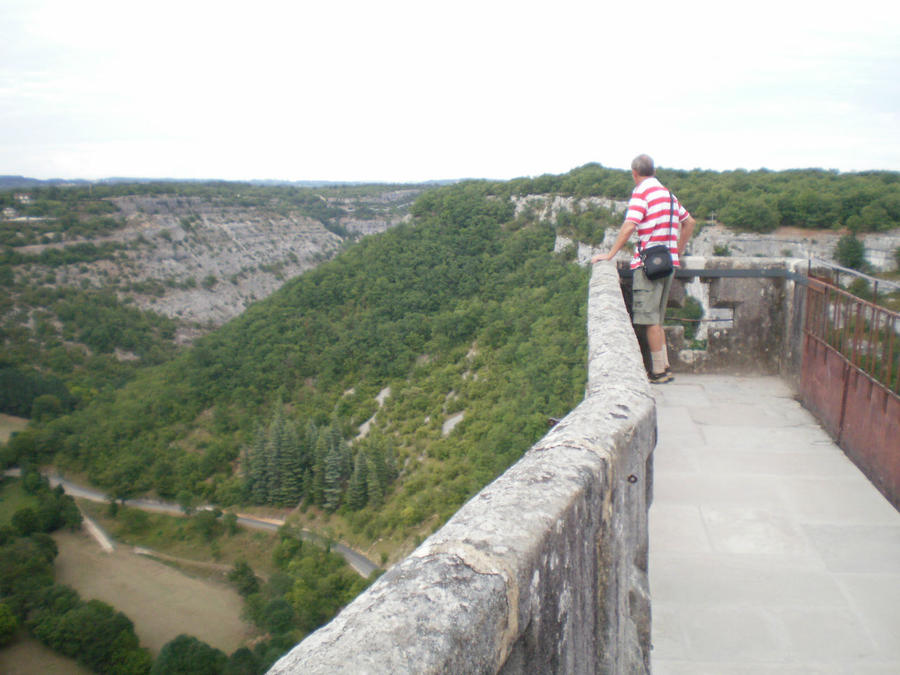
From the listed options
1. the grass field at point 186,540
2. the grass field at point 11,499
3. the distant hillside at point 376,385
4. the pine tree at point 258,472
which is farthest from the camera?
the grass field at point 11,499

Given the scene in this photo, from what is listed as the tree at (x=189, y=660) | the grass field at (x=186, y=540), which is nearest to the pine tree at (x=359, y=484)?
the grass field at (x=186, y=540)

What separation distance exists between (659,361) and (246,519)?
3363 cm

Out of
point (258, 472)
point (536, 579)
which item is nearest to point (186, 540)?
point (258, 472)

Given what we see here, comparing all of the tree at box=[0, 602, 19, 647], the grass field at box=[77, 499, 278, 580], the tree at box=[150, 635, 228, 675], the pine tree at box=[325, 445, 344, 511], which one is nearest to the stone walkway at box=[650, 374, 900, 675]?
the tree at box=[150, 635, 228, 675]

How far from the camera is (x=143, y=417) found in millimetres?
42188

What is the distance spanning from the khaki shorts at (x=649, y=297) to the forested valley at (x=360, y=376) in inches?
478

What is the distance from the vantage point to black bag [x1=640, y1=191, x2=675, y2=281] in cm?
486

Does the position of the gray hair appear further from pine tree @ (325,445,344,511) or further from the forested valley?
pine tree @ (325,445,344,511)

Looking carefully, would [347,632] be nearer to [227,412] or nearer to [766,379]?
[766,379]

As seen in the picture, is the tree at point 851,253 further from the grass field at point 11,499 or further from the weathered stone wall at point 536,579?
the grass field at point 11,499

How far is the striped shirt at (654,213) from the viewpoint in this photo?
15.9ft

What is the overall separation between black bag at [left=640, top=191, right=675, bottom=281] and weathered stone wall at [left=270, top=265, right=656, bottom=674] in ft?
7.75

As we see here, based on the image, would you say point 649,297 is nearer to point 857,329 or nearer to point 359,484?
point 857,329

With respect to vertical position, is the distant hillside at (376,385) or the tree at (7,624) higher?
the distant hillside at (376,385)
